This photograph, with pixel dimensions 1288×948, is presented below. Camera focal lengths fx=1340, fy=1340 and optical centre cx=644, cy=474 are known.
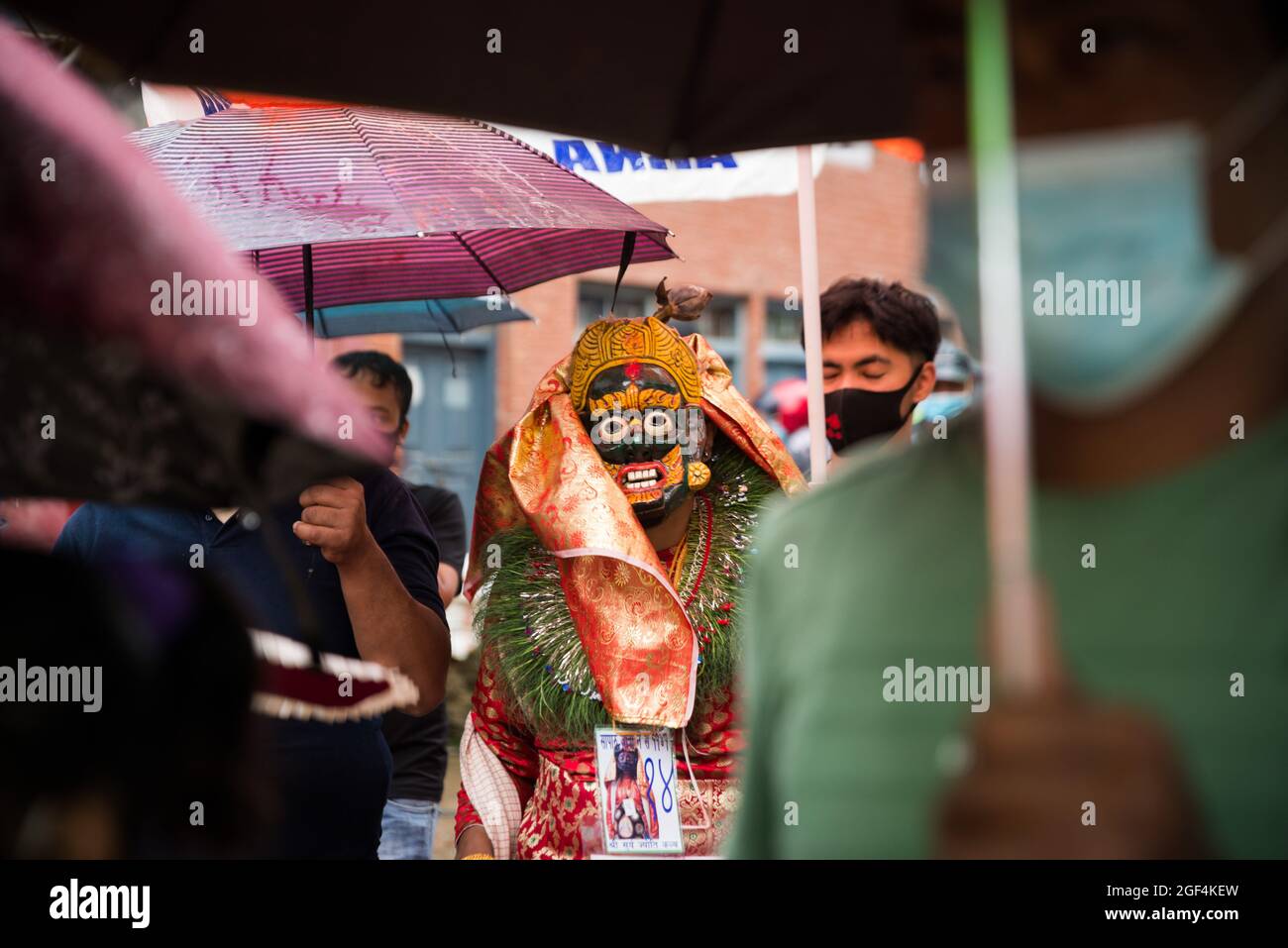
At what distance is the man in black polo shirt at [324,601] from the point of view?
2695mm

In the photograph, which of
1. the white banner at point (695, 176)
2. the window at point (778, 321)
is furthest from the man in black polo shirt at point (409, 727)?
the window at point (778, 321)

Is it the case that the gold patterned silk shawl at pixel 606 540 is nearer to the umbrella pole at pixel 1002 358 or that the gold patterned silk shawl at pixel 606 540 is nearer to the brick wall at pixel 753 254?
the umbrella pole at pixel 1002 358

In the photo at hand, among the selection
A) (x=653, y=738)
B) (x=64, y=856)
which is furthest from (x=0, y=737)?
(x=653, y=738)

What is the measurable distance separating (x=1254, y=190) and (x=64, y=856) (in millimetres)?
1243

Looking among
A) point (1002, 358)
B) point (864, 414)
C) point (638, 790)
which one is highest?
point (864, 414)

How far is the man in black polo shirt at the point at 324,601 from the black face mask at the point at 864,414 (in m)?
1.48

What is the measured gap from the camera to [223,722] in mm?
1000

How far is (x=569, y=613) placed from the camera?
124 inches

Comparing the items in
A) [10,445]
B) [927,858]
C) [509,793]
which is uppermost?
[10,445]

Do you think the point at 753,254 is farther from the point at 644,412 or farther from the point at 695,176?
the point at 644,412

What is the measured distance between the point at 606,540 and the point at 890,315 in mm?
1349

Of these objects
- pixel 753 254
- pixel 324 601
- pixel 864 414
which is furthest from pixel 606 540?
pixel 753 254
